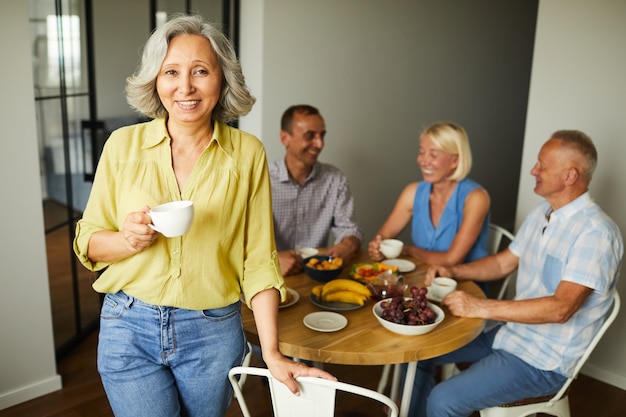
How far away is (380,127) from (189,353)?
289 centimetres

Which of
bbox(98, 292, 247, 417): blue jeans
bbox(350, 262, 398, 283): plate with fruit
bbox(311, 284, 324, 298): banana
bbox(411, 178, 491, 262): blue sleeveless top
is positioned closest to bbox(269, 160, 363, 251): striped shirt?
bbox(411, 178, 491, 262): blue sleeveless top

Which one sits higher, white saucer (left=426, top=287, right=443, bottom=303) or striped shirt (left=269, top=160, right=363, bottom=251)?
striped shirt (left=269, top=160, right=363, bottom=251)

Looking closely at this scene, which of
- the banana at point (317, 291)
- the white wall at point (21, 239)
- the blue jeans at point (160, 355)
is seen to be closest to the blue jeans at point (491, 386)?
the banana at point (317, 291)

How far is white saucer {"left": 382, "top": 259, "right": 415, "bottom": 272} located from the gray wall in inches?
48.2

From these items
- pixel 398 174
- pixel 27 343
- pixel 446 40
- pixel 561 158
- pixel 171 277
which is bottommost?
pixel 27 343

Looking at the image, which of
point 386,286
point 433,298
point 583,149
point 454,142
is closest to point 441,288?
point 433,298

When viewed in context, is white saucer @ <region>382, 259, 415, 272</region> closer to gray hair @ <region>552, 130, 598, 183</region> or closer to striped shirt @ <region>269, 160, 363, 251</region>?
striped shirt @ <region>269, 160, 363, 251</region>

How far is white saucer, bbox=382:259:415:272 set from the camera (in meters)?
2.28

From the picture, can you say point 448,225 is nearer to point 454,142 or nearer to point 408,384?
point 454,142

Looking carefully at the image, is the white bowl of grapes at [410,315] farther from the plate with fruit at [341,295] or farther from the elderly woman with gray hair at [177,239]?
the elderly woman with gray hair at [177,239]

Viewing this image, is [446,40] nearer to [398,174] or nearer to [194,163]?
[398,174]

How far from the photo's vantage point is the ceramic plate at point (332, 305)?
6.06 ft

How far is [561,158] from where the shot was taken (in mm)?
1954

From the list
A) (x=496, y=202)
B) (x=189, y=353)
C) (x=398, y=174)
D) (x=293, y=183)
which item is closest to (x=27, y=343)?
(x=293, y=183)
